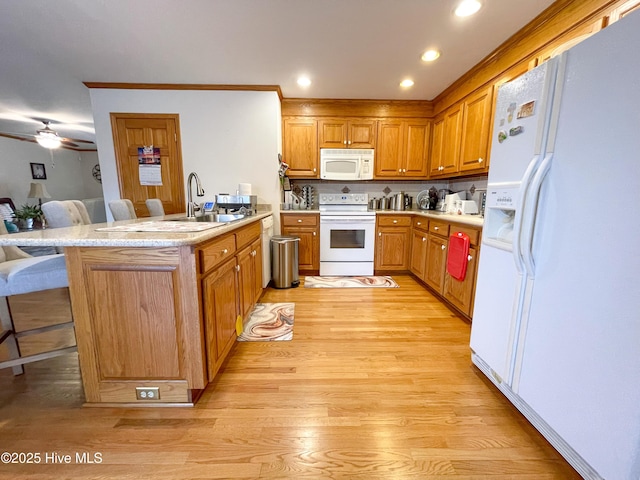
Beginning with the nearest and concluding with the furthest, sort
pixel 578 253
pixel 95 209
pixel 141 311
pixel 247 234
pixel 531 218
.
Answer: pixel 578 253
pixel 531 218
pixel 141 311
pixel 247 234
pixel 95 209

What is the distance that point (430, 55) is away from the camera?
230 centimetres

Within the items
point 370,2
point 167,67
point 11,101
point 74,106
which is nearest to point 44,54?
point 167,67

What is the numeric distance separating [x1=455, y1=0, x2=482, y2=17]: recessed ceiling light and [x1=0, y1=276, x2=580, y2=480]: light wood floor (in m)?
2.37

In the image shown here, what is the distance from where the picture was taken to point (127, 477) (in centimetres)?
99

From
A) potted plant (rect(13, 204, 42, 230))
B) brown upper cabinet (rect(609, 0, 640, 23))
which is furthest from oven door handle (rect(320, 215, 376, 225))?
potted plant (rect(13, 204, 42, 230))

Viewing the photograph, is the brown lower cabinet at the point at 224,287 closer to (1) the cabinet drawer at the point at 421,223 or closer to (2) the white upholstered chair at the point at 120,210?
(2) the white upholstered chair at the point at 120,210

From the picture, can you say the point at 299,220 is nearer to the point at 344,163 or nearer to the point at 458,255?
the point at 344,163

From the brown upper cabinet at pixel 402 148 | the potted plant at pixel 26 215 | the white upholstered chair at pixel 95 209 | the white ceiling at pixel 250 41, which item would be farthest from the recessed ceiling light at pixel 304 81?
the potted plant at pixel 26 215

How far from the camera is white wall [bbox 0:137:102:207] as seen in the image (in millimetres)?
5316

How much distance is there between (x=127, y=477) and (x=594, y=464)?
1746 mm

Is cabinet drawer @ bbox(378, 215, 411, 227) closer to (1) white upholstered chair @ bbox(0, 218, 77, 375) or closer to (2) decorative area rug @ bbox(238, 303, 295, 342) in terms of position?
(2) decorative area rug @ bbox(238, 303, 295, 342)

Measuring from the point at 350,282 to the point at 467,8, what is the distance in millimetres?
2647

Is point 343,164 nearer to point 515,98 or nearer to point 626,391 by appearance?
point 515,98

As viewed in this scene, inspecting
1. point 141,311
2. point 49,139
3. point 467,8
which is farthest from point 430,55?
point 49,139
